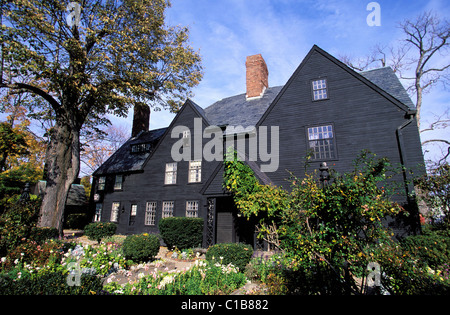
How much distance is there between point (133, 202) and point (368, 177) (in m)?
19.8

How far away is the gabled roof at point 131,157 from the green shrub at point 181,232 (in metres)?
8.26

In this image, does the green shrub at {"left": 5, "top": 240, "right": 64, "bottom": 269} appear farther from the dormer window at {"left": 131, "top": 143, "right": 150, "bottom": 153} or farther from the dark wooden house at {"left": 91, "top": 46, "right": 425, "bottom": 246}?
the dormer window at {"left": 131, "top": 143, "right": 150, "bottom": 153}

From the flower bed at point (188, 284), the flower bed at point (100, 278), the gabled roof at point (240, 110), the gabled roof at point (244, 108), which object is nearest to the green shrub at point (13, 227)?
the flower bed at point (100, 278)

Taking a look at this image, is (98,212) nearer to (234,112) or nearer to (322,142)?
(234,112)

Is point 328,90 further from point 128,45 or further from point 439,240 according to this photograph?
point 128,45

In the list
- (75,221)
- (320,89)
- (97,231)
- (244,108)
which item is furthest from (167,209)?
(75,221)

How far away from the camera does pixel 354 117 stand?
13797mm

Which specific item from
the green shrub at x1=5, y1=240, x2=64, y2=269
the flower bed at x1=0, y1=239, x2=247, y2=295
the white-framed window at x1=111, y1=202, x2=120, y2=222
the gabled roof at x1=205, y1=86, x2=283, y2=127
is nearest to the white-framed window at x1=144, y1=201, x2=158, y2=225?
the white-framed window at x1=111, y1=202, x2=120, y2=222

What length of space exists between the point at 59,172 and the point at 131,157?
771cm

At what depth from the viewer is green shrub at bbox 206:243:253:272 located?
8633mm

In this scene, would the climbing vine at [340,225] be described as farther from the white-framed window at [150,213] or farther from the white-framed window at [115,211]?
the white-framed window at [115,211]

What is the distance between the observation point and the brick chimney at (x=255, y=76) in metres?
20.3

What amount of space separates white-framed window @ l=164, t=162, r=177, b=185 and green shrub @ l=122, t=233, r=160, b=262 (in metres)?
7.89
